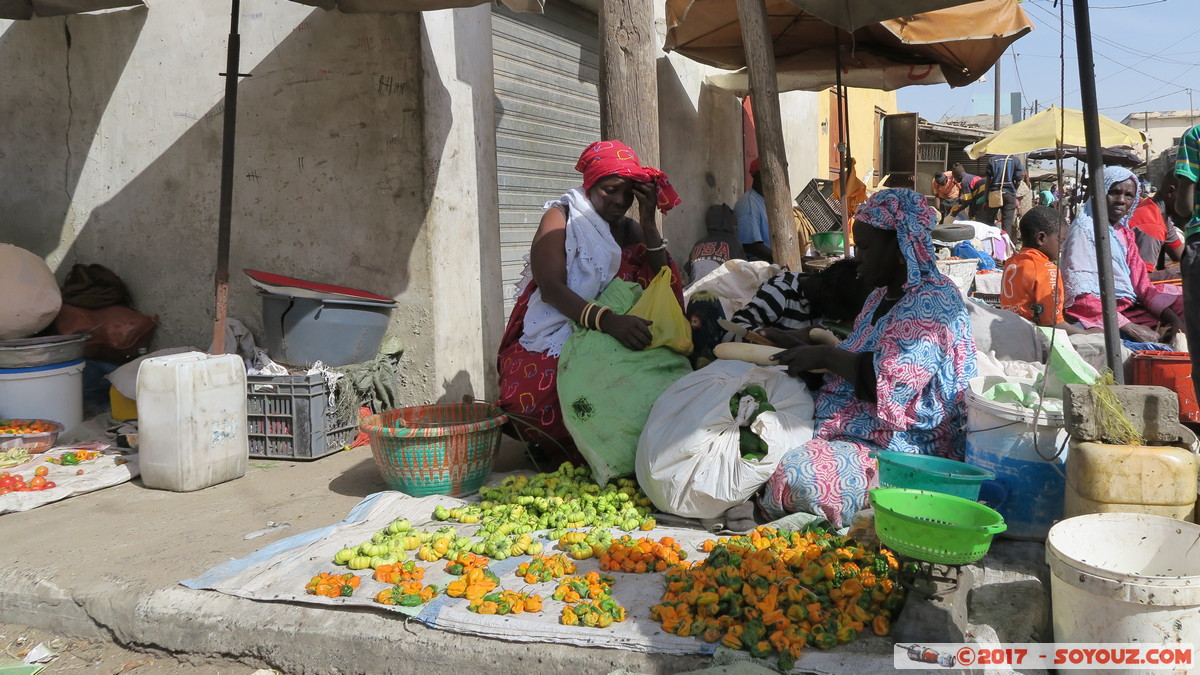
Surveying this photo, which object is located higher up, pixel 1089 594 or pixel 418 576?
pixel 1089 594

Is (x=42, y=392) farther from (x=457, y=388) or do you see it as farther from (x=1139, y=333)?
(x=1139, y=333)

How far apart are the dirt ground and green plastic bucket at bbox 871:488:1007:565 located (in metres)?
2.00

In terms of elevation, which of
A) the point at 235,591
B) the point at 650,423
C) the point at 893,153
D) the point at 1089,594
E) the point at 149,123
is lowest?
the point at 235,591

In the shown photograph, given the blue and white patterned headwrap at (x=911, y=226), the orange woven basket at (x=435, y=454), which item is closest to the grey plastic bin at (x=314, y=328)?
the orange woven basket at (x=435, y=454)

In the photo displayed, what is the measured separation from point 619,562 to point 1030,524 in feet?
4.75

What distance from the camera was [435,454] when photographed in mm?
3871

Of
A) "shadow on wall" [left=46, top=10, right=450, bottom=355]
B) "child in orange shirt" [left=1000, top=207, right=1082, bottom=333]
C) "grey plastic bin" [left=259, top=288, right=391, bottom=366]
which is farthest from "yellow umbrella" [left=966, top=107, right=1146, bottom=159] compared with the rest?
"grey plastic bin" [left=259, top=288, right=391, bottom=366]

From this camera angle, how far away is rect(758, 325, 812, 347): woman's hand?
13.2ft

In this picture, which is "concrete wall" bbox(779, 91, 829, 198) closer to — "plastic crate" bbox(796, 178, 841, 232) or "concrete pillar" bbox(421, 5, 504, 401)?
"plastic crate" bbox(796, 178, 841, 232)

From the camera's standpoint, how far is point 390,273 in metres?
5.20

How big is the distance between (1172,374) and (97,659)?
4318 millimetres

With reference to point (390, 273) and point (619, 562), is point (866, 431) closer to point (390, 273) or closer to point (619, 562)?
point (619, 562)

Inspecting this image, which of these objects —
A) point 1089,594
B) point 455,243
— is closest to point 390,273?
point 455,243

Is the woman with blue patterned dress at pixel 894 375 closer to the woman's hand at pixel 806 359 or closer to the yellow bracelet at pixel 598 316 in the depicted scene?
the woman's hand at pixel 806 359
